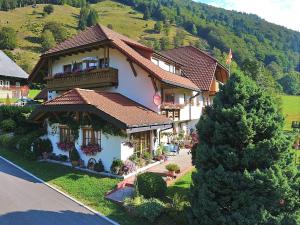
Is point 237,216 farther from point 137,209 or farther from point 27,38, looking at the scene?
point 27,38

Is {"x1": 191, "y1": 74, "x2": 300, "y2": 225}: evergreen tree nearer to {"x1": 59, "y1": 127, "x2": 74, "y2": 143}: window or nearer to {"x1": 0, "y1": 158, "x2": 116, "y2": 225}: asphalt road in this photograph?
{"x1": 0, "y1": 158, "x2": 116, "y2": 225}: asphalt road

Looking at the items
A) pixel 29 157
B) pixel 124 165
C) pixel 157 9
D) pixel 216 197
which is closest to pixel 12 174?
pixel 29 157

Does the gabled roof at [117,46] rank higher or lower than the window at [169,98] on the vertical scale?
higher

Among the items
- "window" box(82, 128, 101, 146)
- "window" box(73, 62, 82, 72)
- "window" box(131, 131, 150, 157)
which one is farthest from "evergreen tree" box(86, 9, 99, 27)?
"window" box(82, 128, 101, 146)

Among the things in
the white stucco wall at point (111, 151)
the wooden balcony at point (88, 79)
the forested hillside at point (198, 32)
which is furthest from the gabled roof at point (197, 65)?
the forested hillside at point (198, 32)

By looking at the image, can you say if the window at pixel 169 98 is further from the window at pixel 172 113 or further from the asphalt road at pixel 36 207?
the asphalt road at pixel 36 207

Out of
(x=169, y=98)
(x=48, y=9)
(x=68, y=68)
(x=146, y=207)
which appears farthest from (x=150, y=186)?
(x=48, y=9)

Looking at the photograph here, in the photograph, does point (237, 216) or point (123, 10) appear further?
point (123, 10)
